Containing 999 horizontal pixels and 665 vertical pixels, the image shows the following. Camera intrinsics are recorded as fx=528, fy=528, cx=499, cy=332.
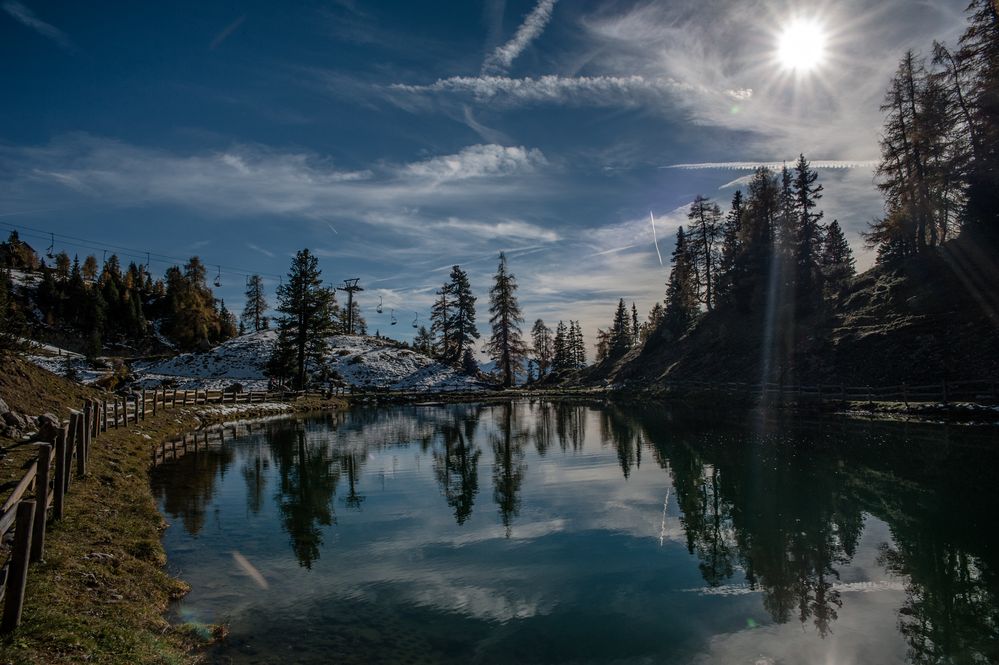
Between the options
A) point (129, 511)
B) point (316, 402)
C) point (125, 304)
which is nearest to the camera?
point (129, 511)

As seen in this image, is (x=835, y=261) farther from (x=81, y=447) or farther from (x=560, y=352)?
(x=81, y=447)

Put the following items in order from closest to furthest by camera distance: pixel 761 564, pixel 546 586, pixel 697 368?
pixel 546 586
pixel 761 564
pixel 697 368

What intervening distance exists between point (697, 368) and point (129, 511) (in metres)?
57.6

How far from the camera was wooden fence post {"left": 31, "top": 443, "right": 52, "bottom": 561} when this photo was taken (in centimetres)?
807

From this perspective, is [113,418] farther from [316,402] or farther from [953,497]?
[953,497]

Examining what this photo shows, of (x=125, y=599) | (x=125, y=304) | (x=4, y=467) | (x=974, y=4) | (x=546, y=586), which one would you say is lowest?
(x=546, y=586)

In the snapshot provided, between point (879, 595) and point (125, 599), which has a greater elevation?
point (125, 599)

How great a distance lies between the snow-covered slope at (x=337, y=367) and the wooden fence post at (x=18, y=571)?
58.8m

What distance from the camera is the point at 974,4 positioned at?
36.2 m

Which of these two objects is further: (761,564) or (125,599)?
(761,564)

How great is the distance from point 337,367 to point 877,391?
62.4m

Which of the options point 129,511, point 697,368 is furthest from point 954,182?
point 129,511

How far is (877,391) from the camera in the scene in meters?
36.3

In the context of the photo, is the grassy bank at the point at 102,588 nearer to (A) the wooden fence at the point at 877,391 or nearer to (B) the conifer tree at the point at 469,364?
(A) the wooden fence at the point at 877,391
